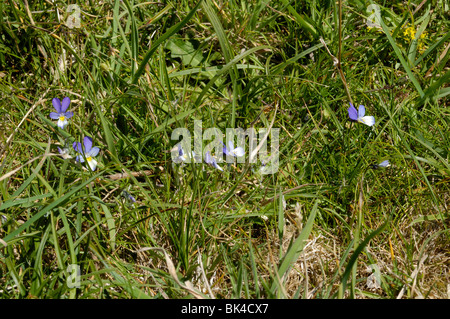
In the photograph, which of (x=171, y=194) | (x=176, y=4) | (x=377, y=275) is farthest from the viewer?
(x=176, y=4)

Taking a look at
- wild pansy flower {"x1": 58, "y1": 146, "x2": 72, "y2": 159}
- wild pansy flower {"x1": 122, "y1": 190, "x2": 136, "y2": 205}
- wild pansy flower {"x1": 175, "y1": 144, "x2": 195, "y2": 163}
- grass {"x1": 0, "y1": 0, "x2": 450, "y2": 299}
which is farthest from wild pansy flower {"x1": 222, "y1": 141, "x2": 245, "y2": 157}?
wild pansy flower {"x1": 58, "y1": 146, "x2": 72, "y2": 159}

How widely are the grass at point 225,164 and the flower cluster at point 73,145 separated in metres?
0.04

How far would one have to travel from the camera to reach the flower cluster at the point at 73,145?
6.37 feet

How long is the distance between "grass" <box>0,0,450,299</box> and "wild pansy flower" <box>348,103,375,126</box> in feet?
0.14

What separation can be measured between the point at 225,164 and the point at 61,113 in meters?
0.76

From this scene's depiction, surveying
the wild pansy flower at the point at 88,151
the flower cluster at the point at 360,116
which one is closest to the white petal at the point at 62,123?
the wild pansy flower at the point at 88,151

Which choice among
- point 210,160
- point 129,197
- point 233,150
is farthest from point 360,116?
point 129,197

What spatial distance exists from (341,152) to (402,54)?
69 cm

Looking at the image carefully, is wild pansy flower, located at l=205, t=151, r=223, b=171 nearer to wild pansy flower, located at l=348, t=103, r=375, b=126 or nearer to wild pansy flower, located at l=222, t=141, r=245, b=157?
wild pansy flower, located at l=222, t=141, r=245, b=157

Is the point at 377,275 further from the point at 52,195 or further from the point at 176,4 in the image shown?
the point at 176,4

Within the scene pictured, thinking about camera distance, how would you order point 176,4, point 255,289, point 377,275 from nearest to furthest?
point 255,289 → point 377,275 → point 176,4

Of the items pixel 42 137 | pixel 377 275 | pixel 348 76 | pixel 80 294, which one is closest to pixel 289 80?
pixel 348 76

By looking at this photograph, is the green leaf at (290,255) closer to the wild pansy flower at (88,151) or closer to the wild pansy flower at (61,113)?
the wild pansy flower at (88,151)

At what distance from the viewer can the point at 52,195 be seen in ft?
6.07
